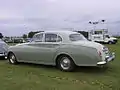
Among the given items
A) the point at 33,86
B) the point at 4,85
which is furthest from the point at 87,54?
the point at 4,85

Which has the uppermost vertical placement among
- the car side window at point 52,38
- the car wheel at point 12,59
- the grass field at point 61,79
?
the car side window at point 52,38

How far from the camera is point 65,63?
9914 mm

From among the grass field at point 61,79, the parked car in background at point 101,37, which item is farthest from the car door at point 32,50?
the parked car in background at point 101,37

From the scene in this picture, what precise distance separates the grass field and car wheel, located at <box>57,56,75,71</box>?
226mm

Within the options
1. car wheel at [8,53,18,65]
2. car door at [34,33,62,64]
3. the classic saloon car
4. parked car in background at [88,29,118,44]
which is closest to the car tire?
the classic saloon car

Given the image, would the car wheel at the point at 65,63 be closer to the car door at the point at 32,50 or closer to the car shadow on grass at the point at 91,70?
the car shadow on grass at the point at 91,70

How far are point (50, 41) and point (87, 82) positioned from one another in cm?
324

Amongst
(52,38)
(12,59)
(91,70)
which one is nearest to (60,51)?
(52,38)

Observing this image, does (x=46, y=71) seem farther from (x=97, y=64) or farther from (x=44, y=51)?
(x=97, y=64)

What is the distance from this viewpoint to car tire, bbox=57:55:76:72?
9734mm

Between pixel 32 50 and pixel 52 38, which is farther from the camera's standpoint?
pixel 32 50

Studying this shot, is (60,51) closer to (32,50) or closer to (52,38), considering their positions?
(52,38)

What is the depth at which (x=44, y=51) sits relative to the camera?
1056 centimetres

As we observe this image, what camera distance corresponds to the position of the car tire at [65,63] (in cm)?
973
